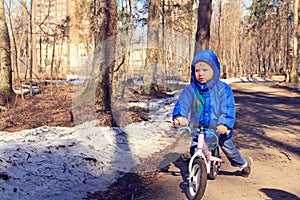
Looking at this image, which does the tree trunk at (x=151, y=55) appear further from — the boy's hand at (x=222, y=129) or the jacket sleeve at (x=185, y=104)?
the boy's hand at (x=222, y=129)

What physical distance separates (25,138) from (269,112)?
8570 mm

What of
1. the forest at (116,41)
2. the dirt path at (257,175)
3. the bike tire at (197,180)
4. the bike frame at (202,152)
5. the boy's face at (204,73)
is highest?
the forest at (116,41)

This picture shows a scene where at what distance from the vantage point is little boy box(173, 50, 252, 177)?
13.0ft

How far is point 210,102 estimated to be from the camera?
3994 millimetres

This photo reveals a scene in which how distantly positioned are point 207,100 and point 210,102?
4 cm

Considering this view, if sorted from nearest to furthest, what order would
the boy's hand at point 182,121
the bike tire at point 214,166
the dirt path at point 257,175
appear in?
the boy's hand at point 182,121
the dirt path at point 257,175
the bike tire at point 214,166

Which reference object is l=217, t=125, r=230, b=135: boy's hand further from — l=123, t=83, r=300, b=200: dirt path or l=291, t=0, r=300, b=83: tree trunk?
l=291, t=0, r=300, b=83: tree trunk

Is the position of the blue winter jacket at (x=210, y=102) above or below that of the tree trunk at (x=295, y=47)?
below

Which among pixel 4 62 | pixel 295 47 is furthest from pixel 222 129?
pixel 295 47

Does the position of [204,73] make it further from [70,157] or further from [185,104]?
[70,157]

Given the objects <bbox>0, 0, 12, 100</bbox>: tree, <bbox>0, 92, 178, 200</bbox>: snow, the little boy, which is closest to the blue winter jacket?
the little boy

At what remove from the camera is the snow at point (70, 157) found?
14.5 ft

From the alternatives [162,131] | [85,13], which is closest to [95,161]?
[162,131]

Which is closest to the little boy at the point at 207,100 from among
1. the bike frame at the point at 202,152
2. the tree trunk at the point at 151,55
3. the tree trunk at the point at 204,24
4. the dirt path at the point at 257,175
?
the bike frame at the point at 202,152
